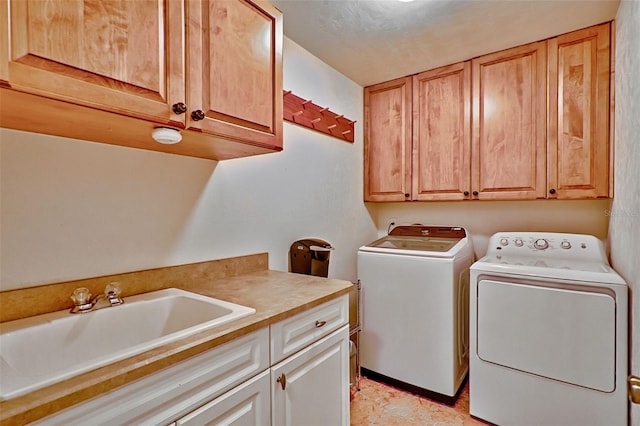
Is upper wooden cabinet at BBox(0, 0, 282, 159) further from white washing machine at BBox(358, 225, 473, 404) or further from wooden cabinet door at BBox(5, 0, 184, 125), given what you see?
white washing machine at BBox(358, 225, 473, 404)

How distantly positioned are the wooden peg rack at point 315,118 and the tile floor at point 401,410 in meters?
1.83

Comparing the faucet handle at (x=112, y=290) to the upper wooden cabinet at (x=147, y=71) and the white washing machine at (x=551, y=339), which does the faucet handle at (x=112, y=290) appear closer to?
the upper wooden cabinet at (x=147, y=71)

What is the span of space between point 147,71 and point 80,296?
0.76m

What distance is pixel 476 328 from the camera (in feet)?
6.14

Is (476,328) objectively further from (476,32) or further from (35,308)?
(35,308)

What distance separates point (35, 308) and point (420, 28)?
2198 mm

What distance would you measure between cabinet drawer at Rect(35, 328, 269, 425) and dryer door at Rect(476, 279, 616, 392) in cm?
139

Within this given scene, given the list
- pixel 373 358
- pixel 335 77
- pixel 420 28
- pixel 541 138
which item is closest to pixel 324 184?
pixel 335 77

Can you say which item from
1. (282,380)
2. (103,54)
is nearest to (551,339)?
(282,380)

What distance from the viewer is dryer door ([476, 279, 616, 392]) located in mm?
1534

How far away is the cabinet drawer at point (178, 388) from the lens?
0.68 metres

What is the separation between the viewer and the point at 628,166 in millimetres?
1446

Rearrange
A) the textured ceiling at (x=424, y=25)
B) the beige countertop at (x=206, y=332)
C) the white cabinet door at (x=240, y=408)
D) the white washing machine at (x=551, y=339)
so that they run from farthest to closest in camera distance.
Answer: the textured ceiling at (x=424, y=25) → the white washing machine at (x=551, y=339) → the white cabinet door at (x=240, y=408) → the beige countertop at (x=206, y=332)

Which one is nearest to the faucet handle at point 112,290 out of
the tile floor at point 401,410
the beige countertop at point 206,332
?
the beige countertop at point 206,332
